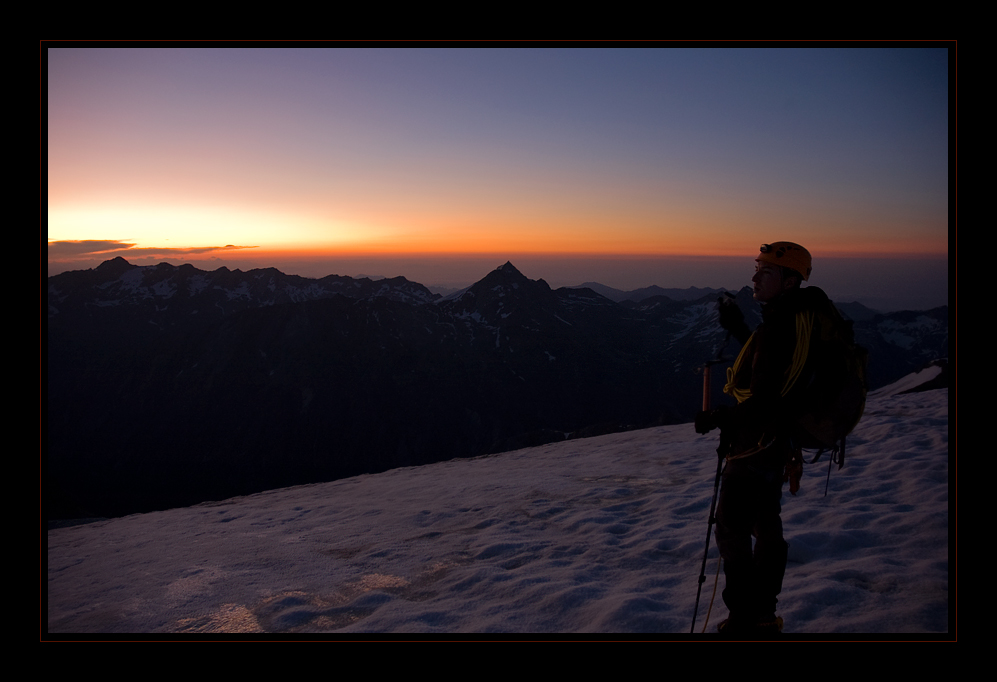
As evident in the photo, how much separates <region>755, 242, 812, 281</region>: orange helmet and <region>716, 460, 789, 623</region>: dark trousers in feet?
4.76

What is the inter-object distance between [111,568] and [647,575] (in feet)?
21.0

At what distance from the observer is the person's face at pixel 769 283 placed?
4.30 m

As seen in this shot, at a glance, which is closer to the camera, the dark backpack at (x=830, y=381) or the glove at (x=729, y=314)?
the dark backpack at (x=830, y=381)

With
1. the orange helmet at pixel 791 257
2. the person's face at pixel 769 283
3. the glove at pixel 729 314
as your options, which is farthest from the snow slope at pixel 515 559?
the orange helmet at pixel 791 257

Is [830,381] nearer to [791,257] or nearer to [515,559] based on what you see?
[791,257]

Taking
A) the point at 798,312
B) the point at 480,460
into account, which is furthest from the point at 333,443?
the point at 798,312

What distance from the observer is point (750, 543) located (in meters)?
4.18

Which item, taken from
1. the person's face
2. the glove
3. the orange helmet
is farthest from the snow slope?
the orange helmet

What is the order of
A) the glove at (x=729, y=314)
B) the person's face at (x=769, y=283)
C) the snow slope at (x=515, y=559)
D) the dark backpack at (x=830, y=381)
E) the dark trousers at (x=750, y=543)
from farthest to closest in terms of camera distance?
the snow slope at (x=515, y=559) → the glove at (x=729, y=314) → the person's face at (x=769, y=283) → the dark trousers at (x=750, y=543) → the dark backpack at (x=830, y=381)

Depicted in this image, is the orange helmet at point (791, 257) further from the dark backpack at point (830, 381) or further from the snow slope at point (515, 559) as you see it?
the snow slope at point (515, 559)

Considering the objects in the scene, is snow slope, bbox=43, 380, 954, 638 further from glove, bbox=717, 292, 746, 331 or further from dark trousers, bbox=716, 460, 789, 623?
glove, bbox=717, 292, 746, 331

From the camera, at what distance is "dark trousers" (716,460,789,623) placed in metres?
4.16

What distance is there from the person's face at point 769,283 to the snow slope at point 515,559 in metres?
2.65

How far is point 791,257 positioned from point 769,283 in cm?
23
